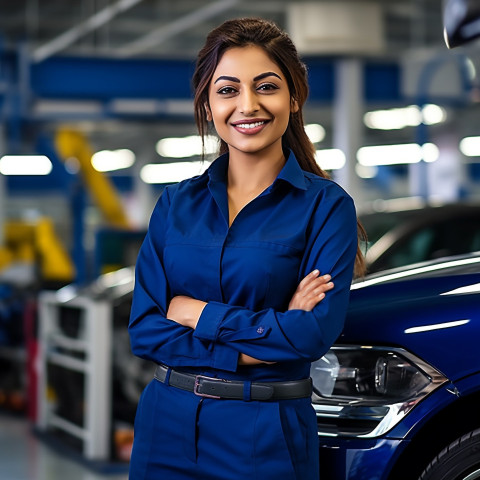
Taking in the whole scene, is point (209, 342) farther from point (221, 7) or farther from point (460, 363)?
point (221, 7)

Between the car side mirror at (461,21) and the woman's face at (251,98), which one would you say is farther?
the woman's face at (251,98)

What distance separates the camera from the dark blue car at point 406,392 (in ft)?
8.07

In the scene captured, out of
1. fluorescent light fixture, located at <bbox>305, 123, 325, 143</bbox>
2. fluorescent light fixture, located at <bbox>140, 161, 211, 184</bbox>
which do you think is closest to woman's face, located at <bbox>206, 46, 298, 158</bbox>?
fluorescent light fixture, located at <bbox>305, 123, 325, 143</bbox>

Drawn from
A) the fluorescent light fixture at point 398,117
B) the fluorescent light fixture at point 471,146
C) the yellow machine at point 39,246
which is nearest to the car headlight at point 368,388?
the yellow machine at point 39,246

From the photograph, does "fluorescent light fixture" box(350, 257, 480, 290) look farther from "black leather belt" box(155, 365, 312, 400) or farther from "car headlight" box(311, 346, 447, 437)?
"black leather belt" box(155, 365, 312, 400)

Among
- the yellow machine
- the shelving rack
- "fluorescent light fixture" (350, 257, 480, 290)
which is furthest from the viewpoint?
the yellow machine

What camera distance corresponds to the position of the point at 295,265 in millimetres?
2195

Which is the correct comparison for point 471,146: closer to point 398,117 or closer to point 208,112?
point 398,117

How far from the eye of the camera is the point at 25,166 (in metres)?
27.9

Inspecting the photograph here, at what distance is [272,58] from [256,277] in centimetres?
55

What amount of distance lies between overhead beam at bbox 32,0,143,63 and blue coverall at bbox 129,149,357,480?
13134 mm

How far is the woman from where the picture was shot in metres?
2.13

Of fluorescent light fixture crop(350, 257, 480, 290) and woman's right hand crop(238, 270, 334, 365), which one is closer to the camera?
woman's right hand crop(238, 270, 334, 365)

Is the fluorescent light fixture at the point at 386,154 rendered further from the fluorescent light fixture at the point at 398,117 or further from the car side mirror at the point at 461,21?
the car side mirror at the point at 461,21
